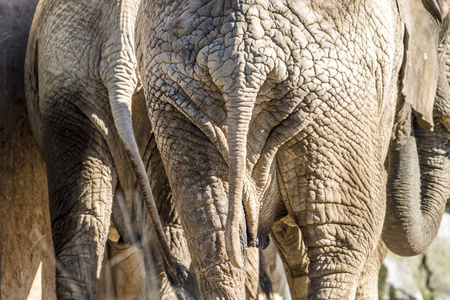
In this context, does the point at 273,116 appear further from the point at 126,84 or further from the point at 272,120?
the point at 126,84

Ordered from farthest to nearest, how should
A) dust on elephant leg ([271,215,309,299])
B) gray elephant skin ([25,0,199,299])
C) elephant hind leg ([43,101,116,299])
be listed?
1. dust on elephant leg ([271,215,309,299])
2. elephant hind leg ([43,101,116,299])
3. gray elephant skin ([25,0,199,299])

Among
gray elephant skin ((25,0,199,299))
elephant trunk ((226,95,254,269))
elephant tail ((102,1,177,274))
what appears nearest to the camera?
elephant trunk ((226,95,254,269))

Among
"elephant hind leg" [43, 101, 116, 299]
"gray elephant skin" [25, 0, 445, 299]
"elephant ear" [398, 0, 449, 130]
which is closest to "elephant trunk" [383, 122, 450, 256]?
"elephant ear" [398, 0, 449, 130]

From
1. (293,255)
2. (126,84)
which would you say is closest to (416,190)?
(293,255)

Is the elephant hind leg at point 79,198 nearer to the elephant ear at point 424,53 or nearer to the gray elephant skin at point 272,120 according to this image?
the gray elephant skin at point 272,120

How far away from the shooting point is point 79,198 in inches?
135

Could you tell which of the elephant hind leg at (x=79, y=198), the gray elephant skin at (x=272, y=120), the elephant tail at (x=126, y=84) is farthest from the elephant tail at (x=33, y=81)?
the gray elephant skin at (x=272, y=120)

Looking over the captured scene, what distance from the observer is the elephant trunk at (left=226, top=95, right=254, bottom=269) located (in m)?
2.50

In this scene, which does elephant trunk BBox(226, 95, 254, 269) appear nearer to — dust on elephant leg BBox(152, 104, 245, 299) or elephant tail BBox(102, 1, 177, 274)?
dust on elephant leg BBox(152, 104, 245, 299)

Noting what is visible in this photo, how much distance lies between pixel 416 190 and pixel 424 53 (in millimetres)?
608

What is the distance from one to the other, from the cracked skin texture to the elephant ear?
22.8 inches

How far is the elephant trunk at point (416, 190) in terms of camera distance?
3.76 m

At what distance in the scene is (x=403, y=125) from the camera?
3664mm

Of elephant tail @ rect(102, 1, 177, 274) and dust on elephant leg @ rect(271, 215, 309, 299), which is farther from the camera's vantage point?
dust on elephant leg @ rect(271, 215, 309, 299)
